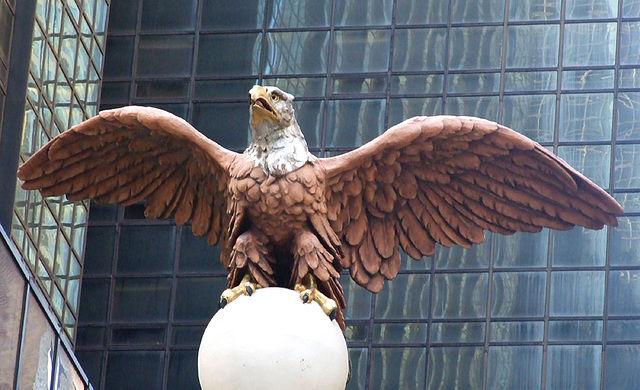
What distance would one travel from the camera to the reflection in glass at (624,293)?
4469 cm

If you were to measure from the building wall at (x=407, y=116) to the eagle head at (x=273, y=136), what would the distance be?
2558cm

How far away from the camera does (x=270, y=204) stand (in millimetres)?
19516

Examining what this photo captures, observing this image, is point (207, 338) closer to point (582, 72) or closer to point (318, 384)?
point (318, 384)

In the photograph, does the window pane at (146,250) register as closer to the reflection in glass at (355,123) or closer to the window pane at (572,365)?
the reflection in glass at (355,123)

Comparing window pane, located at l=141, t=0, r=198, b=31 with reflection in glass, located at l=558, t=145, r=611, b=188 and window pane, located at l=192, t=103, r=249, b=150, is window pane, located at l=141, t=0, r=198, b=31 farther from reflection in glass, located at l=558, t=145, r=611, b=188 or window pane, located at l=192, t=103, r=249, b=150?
reflection in glass, located at l=558, t=145, r=611, b=188

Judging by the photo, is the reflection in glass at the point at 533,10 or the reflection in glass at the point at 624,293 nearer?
the reflection in glass at the point at 624,293

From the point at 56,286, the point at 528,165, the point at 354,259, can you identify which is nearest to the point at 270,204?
the point at 354,259

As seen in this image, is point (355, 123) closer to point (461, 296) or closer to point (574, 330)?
point (461, 296)

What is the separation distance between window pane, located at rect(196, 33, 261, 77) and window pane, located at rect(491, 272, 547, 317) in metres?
8.20

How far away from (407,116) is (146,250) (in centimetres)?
719

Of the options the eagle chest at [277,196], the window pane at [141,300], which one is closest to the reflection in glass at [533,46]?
the window pane at [141,300]

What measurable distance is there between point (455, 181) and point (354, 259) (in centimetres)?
136

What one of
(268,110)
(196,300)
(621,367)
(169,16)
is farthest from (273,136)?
(169,16)

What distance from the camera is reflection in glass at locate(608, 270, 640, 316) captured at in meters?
44.7
